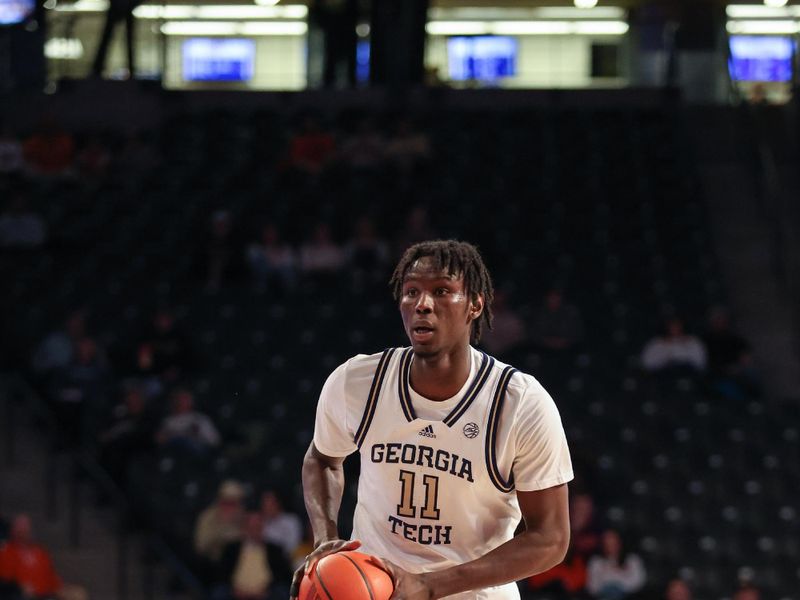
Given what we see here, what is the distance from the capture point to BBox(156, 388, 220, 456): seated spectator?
1139cm

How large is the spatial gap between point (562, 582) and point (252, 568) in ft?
7.51

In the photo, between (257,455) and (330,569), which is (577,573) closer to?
(257,455)

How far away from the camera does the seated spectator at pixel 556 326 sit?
1273 centimetres

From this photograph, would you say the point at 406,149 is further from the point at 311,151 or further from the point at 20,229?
the point at 20,229

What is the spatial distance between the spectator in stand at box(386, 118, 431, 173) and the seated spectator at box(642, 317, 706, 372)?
4404 millimetres

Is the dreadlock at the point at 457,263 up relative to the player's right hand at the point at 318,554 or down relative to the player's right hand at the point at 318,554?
up

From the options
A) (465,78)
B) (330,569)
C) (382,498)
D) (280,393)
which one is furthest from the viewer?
(465,78)

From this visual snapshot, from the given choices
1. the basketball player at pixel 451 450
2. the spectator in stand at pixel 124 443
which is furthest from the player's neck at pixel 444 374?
the spectator in stand at pixel 124 443

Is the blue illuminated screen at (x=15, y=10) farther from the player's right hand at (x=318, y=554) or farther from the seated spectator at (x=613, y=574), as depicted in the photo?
the player's right hand at (x=318, y=554)

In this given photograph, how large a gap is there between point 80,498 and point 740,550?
5481 mm

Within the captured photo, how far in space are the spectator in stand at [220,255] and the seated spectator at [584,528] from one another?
15.9 feet

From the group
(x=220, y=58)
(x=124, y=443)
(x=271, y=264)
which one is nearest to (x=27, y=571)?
Answer: (x=124, y=443)

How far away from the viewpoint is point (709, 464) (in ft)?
37.8

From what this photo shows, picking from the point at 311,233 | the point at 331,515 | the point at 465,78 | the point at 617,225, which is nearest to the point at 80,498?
the point at 311,233
